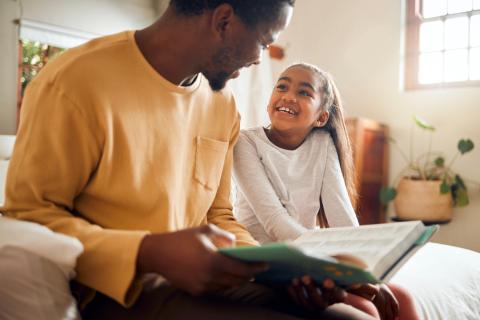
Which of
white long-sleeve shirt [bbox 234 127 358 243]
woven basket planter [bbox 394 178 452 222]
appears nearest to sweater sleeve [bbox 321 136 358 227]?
white long-sleeve shirt [bbox 234 127 358 243]

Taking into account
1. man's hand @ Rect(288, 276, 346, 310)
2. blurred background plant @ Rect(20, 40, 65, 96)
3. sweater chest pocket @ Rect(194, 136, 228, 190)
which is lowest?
man's hand @ Rect(288, 276, 346, 310)

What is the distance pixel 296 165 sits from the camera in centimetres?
164

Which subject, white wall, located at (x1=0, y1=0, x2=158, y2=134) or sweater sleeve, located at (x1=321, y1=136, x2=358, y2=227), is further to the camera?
white wall, located at (x1=0, y1=0, x2=158, y2=134)

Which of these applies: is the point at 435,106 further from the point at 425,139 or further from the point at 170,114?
the point at 170,114

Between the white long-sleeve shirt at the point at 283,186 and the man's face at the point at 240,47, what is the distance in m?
0.54

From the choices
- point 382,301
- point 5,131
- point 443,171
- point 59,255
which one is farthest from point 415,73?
point 59,255

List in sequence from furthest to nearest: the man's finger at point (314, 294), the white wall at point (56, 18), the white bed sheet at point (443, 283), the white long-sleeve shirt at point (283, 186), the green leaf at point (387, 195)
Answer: the white wall at point (56, 18) → the green leaf at point (387, 195) → the white long-sleeve shirt at point (283, 186) → the white bed sheet at point (443, 283) → the man's finger at point (314, 294)

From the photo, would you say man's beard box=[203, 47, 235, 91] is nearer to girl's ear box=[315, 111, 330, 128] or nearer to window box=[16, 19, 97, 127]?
girl's ear box=[315, 111, 330, 128]

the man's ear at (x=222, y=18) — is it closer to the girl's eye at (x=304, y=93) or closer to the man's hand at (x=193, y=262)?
the man's hand at (x=193, y=262)

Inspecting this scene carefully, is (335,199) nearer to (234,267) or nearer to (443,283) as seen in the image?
(443,283)

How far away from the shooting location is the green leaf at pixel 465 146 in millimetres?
3037

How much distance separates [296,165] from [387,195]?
1.78 meters

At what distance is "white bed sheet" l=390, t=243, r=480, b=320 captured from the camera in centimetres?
133

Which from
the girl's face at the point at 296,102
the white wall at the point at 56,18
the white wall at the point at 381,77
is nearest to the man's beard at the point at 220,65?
the girl's face at the point at 296,102
